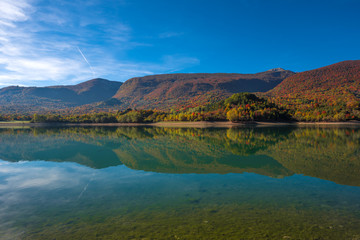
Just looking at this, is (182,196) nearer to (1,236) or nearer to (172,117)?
(1,236)

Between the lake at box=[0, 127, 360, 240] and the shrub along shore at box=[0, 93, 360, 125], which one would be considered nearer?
the lake at box=[0, 127, 360, 240]

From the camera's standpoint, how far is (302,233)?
6531 millimetres

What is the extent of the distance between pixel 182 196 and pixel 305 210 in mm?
5306

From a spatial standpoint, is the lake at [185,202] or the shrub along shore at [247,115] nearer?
the lake at [185,202]

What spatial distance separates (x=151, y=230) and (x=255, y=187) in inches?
268

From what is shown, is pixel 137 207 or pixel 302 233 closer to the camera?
pixel 302 233

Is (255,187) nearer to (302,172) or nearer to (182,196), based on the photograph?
(182,196)

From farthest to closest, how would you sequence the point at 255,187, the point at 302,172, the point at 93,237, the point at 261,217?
the point at 302,172 → the point at 255,187 → the point at 261,217 → the point at 93,237

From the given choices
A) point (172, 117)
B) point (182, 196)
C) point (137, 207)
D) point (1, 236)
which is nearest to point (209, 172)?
point (182, 196)

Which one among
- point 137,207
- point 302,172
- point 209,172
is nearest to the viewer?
point 137,207

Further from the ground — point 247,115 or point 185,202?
point 247,115

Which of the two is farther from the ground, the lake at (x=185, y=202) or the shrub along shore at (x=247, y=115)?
the shrub along shore at (x=247, y=115)

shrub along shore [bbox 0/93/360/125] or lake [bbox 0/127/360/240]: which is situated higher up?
shrub along shore [bbox 0/93/360/125]

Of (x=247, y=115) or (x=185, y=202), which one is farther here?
(x=247, y=115)
